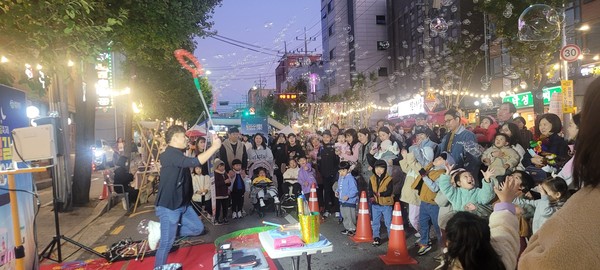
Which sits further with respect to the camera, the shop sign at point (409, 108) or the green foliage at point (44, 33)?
the shop sign at point (409, 108)

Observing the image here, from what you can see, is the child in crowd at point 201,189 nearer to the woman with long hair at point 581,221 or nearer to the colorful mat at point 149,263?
the colorful mat at point 149,263

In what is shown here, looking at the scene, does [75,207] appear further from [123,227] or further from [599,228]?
[599,228]

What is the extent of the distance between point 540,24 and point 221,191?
8219mm

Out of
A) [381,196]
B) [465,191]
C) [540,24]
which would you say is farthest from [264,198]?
[540,24]

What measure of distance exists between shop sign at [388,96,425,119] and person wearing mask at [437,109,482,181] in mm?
19127

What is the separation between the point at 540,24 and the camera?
842cm

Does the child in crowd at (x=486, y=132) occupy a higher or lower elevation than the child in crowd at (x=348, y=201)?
higher

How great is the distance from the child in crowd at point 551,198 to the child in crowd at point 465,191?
24.2 inches

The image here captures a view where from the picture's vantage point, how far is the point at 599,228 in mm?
1126

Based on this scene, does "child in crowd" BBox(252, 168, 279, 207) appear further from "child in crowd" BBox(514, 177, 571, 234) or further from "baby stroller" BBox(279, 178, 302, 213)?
"child in crowd" BBox(514, 177, 571, 234)

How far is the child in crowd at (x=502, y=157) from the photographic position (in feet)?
18.9

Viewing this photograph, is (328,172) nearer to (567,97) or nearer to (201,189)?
(201,189)

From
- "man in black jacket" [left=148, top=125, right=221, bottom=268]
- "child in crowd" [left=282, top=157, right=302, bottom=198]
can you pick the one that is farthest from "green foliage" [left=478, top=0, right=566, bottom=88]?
"man in black jacket" [left=148, top=125, right=221, bottom=268]

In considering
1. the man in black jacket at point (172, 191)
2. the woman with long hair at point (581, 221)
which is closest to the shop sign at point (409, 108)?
the man in black jacket at point (172, 191)
